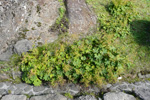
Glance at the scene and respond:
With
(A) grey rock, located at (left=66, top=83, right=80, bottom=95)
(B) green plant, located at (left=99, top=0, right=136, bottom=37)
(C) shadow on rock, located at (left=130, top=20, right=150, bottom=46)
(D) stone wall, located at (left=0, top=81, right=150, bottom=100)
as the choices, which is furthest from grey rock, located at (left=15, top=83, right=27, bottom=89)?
(C) shadow on rock, located at (left=130, top=20, right=150, bottom=46)

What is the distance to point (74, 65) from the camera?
384cm

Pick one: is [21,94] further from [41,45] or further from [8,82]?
[41,45]

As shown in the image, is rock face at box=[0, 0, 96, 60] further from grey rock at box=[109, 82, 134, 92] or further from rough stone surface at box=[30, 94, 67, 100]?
grey rock at box=[109, 82, 134, 92]

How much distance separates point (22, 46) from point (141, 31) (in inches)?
157

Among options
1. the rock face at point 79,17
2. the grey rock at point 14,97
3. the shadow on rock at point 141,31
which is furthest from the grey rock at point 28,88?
the shadow on rock at point 141,31

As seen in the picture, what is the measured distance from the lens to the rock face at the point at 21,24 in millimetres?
4743

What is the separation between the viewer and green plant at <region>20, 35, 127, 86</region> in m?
3.82

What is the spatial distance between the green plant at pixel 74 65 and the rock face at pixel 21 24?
3.01 feet

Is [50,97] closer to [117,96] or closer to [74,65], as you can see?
[74,65]

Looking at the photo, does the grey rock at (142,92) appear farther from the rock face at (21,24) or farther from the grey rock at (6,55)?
the grey rock at (6,55)

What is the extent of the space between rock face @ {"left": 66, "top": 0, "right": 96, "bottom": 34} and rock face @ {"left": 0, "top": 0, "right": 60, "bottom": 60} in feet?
1.90

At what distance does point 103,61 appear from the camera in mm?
3957

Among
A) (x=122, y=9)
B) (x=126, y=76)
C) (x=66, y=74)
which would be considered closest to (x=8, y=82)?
(x=66, y=74)

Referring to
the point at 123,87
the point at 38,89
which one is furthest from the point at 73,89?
the point at 123,87
